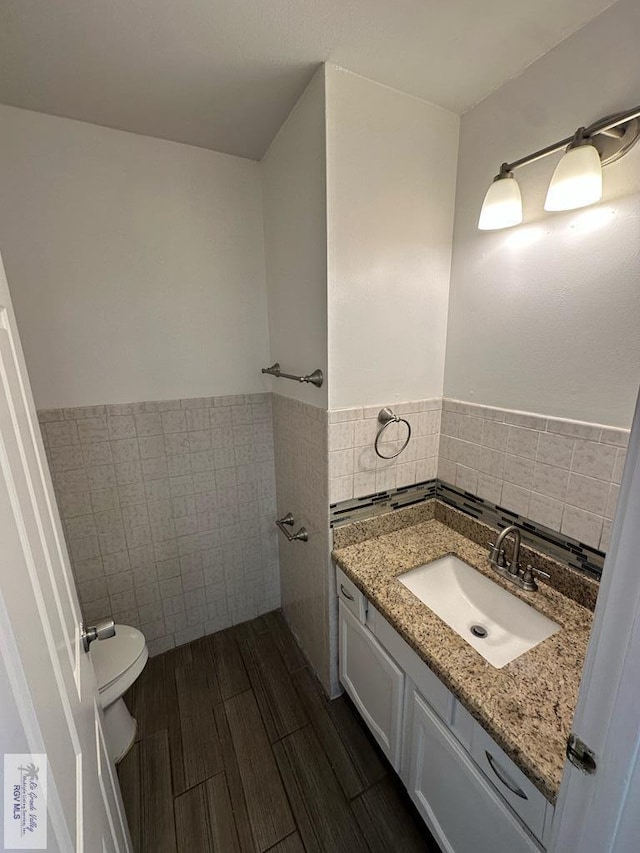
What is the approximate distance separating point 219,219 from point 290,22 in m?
0.80

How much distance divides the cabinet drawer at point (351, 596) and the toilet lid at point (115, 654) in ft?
2.88

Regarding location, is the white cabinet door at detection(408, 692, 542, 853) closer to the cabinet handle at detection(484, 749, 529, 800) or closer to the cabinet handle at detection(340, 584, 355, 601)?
the cabinet handle at detection(484, 749, 529, 800)

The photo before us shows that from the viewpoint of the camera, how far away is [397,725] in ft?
3.93

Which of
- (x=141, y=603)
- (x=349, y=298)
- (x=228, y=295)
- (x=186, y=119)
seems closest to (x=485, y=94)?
(x=349, y=298)

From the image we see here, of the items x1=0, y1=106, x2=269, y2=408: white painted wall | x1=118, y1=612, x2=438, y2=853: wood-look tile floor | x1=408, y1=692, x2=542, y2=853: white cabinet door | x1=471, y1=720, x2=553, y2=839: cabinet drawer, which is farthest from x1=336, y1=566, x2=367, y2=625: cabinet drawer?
x1=0, y1=106, x2=269, y2=408: white painted wall

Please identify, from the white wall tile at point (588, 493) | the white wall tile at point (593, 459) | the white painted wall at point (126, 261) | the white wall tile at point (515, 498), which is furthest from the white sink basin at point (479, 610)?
the white painted wall at point (126, 261)

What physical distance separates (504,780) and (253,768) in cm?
104

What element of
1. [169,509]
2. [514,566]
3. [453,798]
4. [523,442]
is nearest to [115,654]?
[169,509]

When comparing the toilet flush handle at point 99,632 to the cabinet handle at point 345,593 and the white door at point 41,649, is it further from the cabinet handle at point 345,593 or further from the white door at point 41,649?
the cabinet handle at point 345,593

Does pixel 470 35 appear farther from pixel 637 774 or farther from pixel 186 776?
→ pixel 186 776

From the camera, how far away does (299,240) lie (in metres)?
1.36

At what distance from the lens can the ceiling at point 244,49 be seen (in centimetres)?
88

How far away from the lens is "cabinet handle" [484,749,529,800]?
0.77 m

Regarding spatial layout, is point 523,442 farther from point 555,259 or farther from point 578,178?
point 578,178
